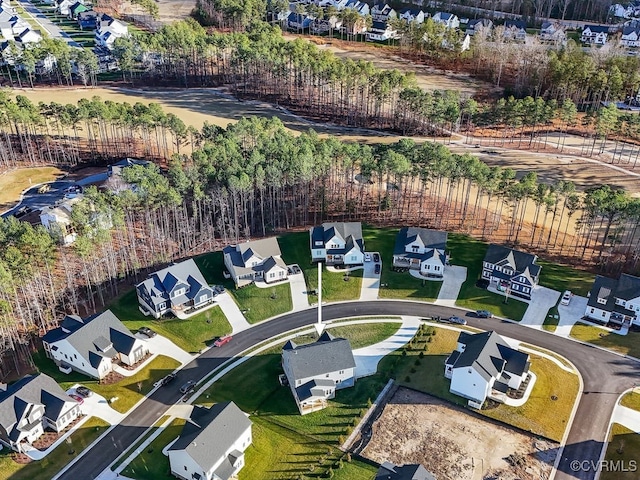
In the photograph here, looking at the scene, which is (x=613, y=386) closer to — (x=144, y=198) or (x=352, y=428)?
(x=352, y=428)

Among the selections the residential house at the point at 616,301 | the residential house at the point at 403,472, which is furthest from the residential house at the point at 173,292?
the residential house at the point at 616,301

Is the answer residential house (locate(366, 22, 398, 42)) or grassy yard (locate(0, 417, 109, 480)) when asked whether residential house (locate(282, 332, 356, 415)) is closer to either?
grassy yard (locate(0, 417, 109, 480))

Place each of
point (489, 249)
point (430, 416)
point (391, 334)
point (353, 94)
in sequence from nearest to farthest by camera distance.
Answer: point (430, 416)
point (391, 334)
point (489, 249)
point (353, 94)

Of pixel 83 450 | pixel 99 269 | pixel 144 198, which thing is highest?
pixel 144 198

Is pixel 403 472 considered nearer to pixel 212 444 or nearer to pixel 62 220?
pixel 212 444

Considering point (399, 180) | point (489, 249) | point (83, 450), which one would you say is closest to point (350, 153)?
point (399, 180)
